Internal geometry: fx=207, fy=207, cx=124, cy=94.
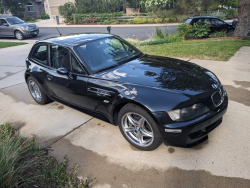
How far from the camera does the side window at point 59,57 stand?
3.76 meters

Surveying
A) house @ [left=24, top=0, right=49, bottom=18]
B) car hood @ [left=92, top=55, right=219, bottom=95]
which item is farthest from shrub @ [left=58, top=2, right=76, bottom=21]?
car hood @ [left=92, top=55, right=219, bottom=95]

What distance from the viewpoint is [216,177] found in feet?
8.27

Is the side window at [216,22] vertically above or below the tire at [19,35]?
above

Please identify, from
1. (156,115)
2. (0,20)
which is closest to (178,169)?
(156,115)

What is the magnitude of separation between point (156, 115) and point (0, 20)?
1867cm

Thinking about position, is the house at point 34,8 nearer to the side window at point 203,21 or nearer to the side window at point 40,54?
the side window at point 203,21

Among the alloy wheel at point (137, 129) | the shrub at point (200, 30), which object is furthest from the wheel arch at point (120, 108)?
the shrub at point (200, 30)

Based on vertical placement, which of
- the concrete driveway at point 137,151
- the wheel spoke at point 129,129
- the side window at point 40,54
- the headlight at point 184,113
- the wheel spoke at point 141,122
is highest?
the side window at point 40,54

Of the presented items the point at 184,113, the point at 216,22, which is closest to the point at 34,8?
the point at 216,22

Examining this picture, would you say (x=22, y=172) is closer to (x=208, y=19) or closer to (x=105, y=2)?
(x=208, y=19)

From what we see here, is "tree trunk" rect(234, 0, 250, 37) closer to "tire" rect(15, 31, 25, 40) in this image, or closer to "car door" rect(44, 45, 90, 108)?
"car door" rect(44, 45, 90, 108)

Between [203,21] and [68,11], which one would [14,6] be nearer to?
[68,11]

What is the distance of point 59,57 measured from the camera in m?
3.98

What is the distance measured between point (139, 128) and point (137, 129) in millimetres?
49
